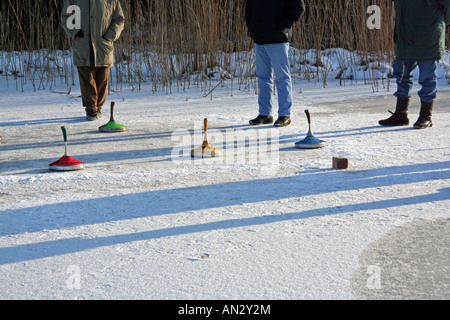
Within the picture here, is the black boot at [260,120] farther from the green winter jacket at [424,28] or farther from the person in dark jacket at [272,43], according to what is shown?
the green winter jacket at [424,28]

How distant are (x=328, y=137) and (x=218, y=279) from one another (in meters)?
3.06

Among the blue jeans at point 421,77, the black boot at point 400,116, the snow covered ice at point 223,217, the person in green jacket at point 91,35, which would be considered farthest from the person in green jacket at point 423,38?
the person in green jacket at point 91,35

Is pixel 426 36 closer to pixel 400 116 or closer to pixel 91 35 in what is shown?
pixel 400 116

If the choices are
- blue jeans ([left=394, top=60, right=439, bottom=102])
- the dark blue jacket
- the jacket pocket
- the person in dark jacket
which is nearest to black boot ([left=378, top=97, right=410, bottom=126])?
blue jeans ([left=394, top=60, right=439, bottom=102])

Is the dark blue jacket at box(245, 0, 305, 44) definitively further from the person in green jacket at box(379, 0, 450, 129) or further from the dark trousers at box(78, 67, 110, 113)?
the dark trousers at box(78, 67, 110, 113)

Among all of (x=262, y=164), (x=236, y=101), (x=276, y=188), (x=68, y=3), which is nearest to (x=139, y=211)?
(x=276, y=188)

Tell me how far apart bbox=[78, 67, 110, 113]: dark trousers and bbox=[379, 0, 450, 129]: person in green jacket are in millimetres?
2985

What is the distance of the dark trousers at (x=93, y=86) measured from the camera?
242 inches

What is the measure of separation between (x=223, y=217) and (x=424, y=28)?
3114 millimetres

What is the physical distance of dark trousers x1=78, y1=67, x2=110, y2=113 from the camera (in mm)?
6141

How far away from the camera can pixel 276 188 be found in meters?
3.59

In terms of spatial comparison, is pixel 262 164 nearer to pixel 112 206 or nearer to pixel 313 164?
pixel 313 164

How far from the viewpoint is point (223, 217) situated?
10.00 feet

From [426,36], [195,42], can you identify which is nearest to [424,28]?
[426,36]
